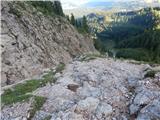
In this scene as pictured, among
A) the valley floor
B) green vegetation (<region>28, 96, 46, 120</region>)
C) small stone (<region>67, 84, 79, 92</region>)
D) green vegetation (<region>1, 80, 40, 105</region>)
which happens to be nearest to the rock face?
green vegetation (<region>1, 80, 40, 105</region>)

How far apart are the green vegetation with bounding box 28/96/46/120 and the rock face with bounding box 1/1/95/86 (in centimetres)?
2109

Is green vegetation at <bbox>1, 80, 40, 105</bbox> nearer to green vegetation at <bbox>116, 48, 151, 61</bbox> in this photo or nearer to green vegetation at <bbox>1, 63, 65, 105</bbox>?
green vegetation at <bbox>1, 63, 65, 105</bbox>

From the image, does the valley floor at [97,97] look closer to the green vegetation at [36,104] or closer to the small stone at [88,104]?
the small stone at [88,104]

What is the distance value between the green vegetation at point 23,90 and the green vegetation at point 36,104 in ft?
2.74

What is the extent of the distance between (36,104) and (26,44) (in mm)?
35185

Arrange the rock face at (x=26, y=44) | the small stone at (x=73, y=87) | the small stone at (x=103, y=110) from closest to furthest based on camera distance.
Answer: the small stone at (x=103, y=110)
the small stone at (x=73, y=87)
the rock face at (x=26, y=44)

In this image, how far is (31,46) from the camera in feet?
188

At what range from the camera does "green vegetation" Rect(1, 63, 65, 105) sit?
23391mm

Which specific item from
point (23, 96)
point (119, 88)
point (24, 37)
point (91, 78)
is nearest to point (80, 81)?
point (91, 78)

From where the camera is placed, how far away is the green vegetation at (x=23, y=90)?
23.4m

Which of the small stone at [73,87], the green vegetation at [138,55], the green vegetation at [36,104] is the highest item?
the small stone at [73,87]

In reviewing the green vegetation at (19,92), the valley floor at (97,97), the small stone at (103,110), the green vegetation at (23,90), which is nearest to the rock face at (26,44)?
the green vegetation at (23,90)

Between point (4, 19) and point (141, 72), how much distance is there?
33973 mm

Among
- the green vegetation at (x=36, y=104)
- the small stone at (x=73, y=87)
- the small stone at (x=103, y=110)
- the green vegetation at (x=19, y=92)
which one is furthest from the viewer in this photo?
the small stone at (x=73, y=87)
